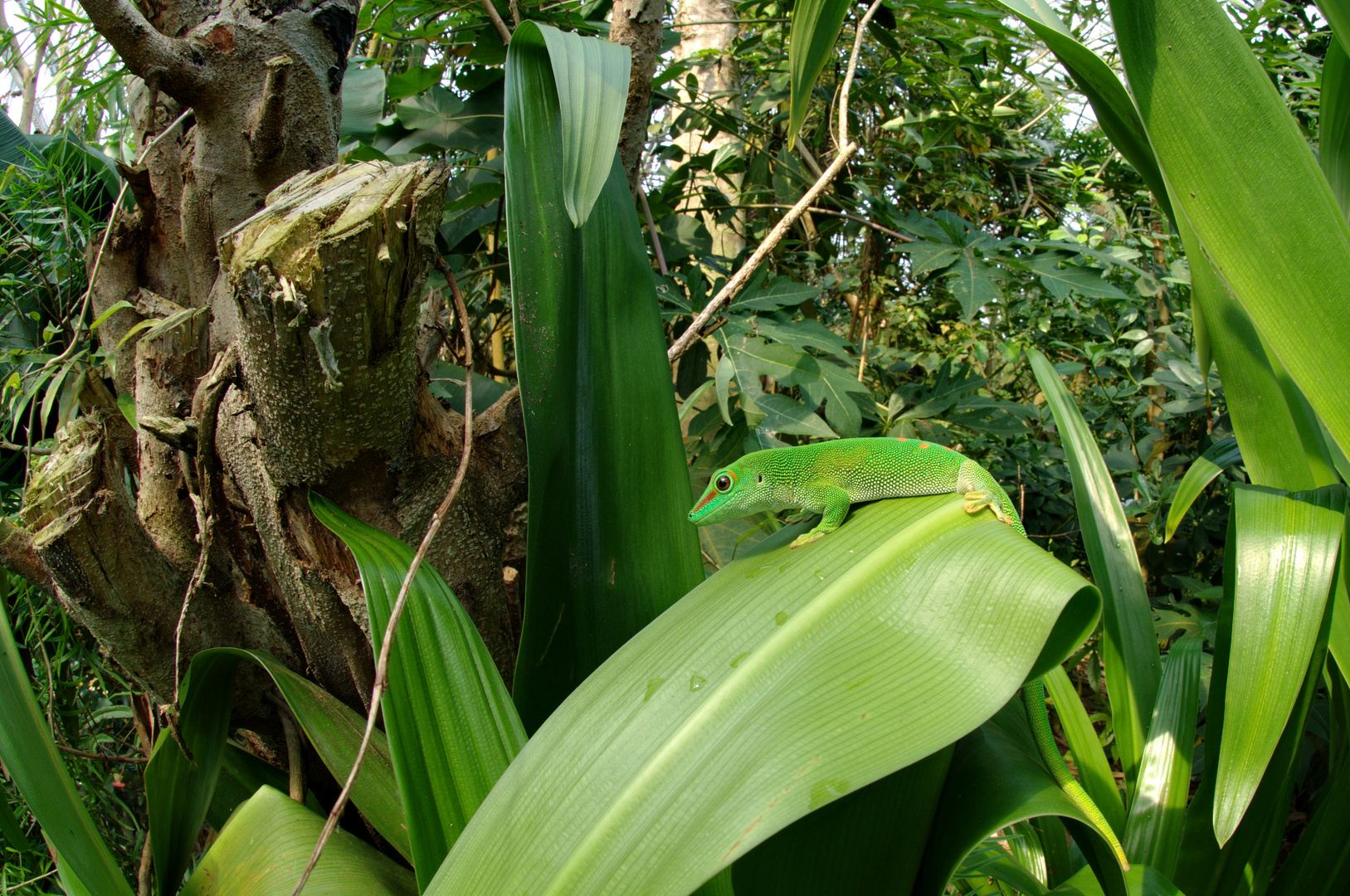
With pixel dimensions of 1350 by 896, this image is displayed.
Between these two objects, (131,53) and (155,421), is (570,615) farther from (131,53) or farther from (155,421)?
(131,53)

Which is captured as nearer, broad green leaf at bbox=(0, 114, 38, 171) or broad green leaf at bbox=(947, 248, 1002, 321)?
broad green leaf at bbox=(947, 248, 1002, 321)

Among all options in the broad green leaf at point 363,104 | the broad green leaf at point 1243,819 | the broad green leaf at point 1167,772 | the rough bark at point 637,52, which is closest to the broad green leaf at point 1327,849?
the broad green leaf at point 1243,819

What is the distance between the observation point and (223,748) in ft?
3.92

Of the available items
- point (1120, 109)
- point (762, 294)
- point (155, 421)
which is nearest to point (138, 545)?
point (155, 421)

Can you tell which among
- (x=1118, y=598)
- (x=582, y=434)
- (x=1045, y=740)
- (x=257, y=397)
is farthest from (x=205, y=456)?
(x=1118, y=598)

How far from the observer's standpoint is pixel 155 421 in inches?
40.9

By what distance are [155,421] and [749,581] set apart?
0.90 m

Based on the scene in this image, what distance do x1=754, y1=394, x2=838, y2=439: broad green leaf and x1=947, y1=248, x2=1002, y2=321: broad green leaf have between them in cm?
42

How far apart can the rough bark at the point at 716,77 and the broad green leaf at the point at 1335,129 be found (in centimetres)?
194

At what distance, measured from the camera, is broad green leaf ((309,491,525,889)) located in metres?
0.81

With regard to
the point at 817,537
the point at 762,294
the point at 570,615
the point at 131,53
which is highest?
the point at 131,53

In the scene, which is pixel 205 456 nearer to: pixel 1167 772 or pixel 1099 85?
pixel 1099 85

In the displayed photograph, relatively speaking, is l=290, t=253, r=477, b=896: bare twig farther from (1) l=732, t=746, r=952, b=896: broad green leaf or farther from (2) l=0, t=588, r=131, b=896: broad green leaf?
(1) l=732, t=746, r=952, b=896: broad green leaf

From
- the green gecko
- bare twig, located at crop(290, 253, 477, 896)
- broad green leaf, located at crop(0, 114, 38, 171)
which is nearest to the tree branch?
bare twig, located at crop(290, 253, 477, 896)
